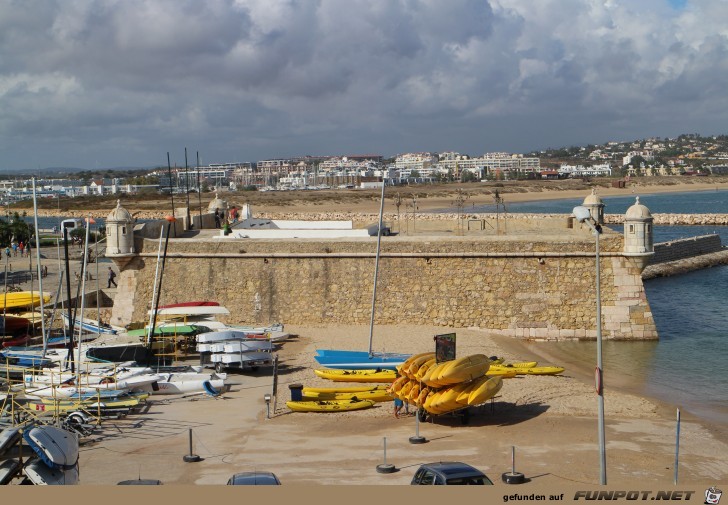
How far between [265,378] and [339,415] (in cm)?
363

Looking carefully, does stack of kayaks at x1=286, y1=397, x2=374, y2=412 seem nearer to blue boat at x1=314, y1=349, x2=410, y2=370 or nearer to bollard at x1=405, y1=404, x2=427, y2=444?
bollard at x1=405, y1=404, x2=427, y2=444

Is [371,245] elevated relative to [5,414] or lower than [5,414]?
elevated

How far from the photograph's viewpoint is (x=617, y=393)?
2020 cm

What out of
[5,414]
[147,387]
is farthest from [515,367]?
[5,414]

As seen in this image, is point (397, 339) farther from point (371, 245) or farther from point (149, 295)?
point (149, 295)

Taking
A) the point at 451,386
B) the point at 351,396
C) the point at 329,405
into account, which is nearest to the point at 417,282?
the point at 351,396

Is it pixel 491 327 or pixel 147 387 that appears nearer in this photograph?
pixel 147 387

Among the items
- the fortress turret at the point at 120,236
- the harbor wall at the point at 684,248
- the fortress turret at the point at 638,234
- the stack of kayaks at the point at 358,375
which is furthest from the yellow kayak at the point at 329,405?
the harbor wall at the point at 684,248

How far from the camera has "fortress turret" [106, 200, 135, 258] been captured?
85.9 ft

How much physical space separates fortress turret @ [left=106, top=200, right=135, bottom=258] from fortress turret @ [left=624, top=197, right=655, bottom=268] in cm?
1319

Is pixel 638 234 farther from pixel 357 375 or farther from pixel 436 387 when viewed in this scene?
pixel 436 387

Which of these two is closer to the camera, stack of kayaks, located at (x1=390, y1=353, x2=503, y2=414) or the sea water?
stack of kayaks, located at (x1=390, y1=353, x2=503, y2=414)

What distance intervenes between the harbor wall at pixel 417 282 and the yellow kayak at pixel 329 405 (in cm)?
701

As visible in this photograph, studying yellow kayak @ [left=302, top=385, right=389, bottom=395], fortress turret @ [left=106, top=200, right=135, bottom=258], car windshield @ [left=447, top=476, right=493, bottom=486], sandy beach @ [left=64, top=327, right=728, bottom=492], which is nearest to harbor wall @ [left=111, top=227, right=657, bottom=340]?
fortress turret @ [left=106, top=200, right=135, bottom=258]
